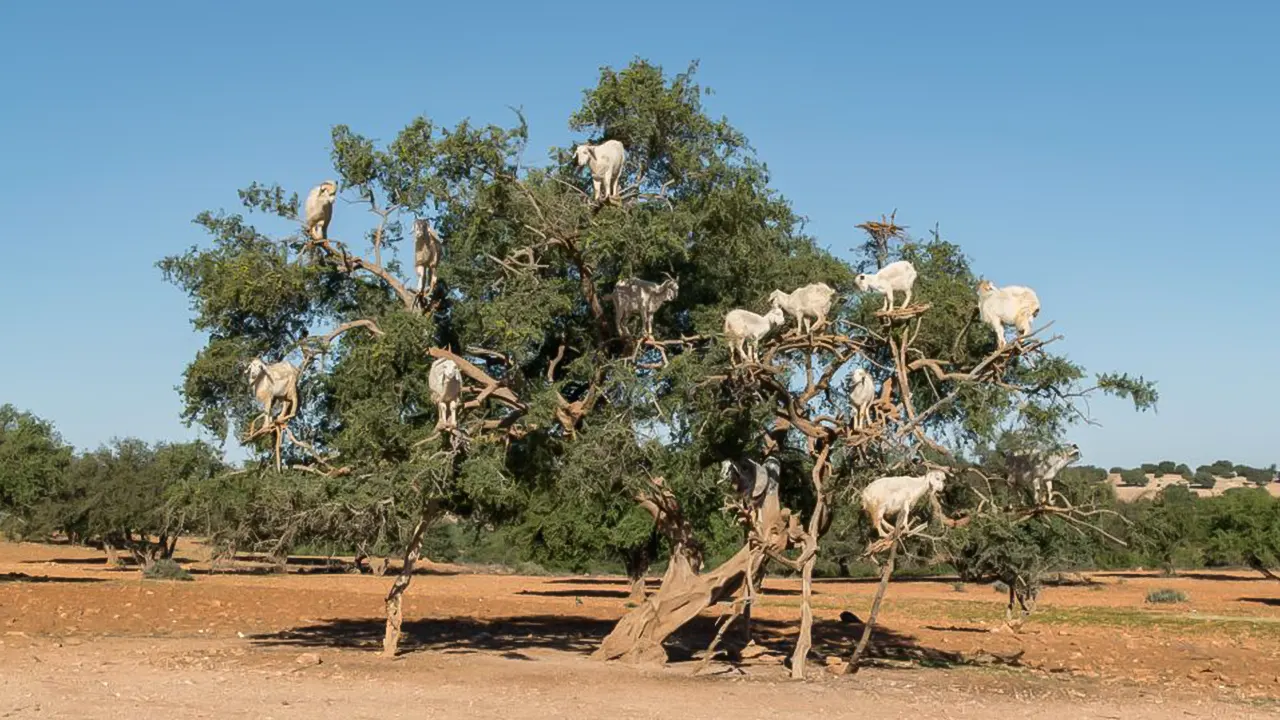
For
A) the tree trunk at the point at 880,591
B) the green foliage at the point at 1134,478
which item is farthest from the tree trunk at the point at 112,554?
the green foliage at the point at 1134,478

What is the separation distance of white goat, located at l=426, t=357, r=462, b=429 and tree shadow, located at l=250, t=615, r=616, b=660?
489 centimetres

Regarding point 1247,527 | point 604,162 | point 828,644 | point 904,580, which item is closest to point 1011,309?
point 604,162

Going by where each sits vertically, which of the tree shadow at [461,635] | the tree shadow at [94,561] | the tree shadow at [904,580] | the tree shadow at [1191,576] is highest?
the tree shadow at [1191,576]

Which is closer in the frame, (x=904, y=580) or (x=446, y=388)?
(x=446, y=388)

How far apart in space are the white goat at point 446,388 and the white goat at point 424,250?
155 cm

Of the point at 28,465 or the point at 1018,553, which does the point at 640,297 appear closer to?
the point at 1018,553

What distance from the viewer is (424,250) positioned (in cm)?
1627

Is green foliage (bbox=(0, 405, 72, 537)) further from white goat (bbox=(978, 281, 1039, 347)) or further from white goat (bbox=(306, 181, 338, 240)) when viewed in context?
white goat (bbox=(978, 281, 1039, 347))

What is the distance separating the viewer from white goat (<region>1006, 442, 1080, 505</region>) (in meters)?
15.2

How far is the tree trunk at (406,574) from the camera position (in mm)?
16578

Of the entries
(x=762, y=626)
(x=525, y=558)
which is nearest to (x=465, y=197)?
(x=762, y=626)

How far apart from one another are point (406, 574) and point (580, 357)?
4019mm

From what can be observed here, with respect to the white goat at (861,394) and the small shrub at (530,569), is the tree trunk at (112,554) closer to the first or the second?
the small shrub at (530,569)

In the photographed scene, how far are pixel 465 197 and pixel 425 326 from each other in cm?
219
